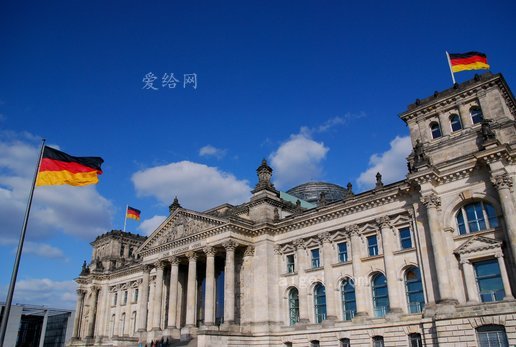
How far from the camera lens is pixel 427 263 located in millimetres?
34344

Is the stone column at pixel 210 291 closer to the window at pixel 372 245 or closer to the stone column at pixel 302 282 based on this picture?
the stone column at pixel 302 282

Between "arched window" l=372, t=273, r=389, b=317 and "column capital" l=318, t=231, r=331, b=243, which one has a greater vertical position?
"column capital" l=318, t=231, r=331, b=243

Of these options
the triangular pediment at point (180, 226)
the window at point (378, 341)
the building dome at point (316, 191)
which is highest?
the building dome at point (316, 191)

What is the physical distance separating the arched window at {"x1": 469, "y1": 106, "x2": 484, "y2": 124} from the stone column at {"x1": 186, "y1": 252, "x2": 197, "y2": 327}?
30257 mm

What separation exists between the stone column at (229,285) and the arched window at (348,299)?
10806 millimetres

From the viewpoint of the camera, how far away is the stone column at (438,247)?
31.4 metres

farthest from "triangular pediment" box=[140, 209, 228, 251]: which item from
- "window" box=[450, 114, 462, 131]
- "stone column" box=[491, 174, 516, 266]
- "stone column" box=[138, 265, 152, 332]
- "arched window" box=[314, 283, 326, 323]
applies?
"stone column" box=[491, 174, 516, 266]

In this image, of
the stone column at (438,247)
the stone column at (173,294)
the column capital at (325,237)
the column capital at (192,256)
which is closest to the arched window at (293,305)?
the column capital at (325,237)

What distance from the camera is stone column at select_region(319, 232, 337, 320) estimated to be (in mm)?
39438

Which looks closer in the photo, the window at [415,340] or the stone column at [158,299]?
the window at [415,340]

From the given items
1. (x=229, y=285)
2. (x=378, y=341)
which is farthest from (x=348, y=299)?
(x=229, y=285)

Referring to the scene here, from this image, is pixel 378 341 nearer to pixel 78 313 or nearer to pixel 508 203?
pixel 508 203

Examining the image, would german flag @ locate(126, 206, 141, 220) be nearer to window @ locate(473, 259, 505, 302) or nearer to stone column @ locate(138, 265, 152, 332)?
stone column @ locate(138, 265, 152, 332)

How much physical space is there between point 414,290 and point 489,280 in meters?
6.05
